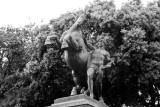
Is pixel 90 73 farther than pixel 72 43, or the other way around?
pixel 90 73

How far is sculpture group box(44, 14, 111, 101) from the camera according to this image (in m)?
10.2

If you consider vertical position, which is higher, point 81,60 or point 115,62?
point 81,60

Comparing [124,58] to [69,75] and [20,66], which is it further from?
[20,66]

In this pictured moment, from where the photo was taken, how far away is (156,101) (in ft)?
82.3

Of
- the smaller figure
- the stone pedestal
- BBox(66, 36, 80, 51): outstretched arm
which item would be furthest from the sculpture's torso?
the stone pedestal

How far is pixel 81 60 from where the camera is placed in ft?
33.8

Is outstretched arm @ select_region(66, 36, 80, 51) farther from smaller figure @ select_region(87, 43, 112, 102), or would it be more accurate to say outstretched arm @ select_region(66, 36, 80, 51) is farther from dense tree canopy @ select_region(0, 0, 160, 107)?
dense tree canopy @ select_region(0, 0, 160, 107)

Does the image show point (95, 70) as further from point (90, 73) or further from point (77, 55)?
point (77, 55)

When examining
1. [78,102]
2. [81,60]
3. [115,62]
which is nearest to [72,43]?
[81,60]

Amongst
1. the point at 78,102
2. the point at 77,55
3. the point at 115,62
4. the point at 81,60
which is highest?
the point at 77,55

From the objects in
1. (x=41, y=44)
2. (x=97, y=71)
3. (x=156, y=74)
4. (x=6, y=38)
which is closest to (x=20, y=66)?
(x=6, y=38)

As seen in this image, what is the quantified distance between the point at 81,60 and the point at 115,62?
457 inches

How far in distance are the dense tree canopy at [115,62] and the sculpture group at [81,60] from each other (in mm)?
10509

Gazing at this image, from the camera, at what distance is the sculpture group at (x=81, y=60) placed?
33.4 ft
